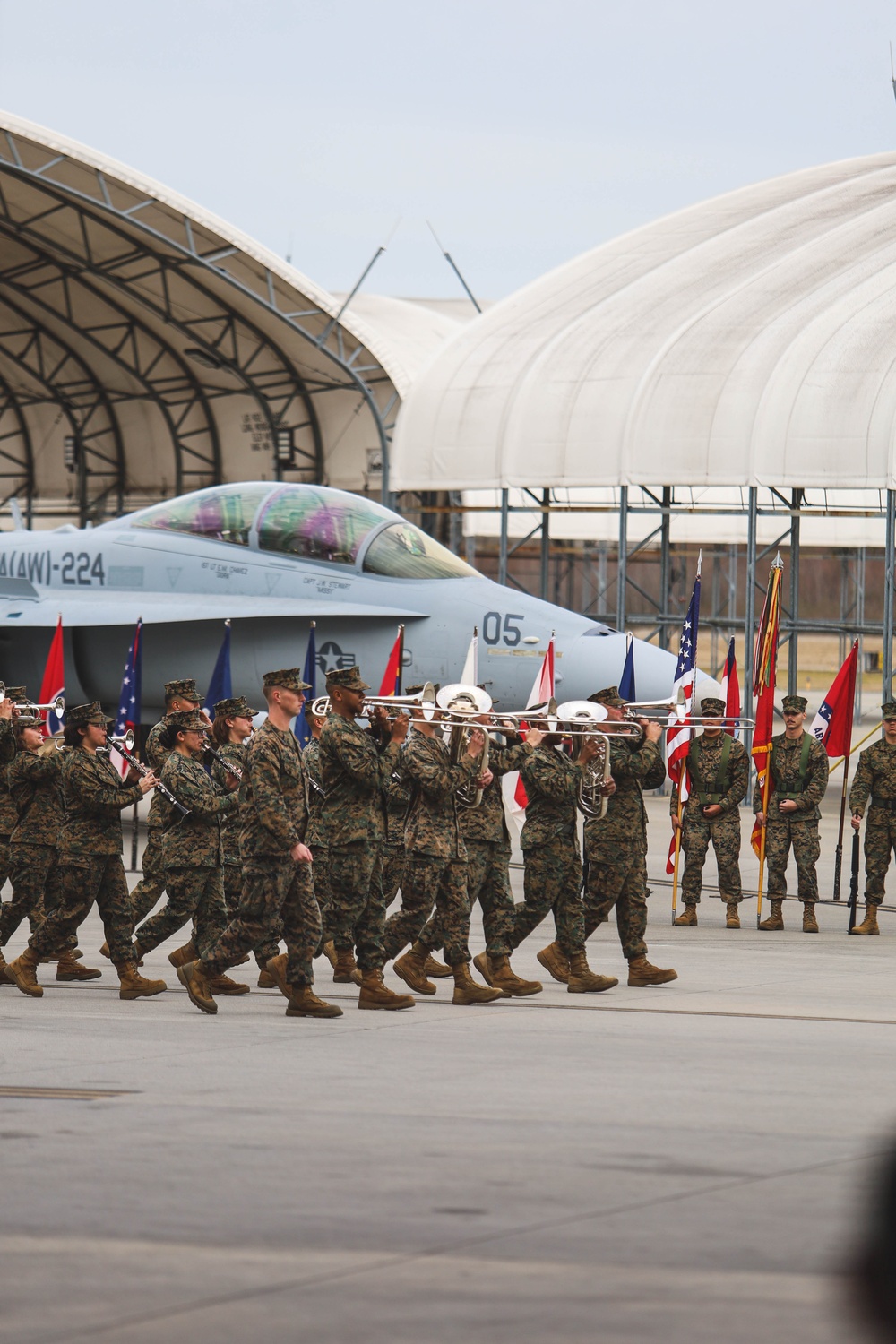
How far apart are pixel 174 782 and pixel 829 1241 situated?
585 cm

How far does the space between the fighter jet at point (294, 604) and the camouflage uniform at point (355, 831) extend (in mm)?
7164

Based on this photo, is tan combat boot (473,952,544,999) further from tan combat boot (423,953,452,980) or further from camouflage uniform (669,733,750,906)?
camouflage uniform (669,733,750,906)

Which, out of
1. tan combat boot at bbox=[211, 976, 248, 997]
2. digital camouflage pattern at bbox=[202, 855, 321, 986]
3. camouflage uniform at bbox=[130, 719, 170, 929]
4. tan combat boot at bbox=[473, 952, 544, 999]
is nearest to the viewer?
digital camouflage pattern at bbox=[202, 855, 321, 986]

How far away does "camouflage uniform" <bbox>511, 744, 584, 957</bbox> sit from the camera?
9.80 metres

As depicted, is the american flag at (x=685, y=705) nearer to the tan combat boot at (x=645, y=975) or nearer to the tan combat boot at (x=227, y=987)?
the tan combat boot at (x=645, y=975)

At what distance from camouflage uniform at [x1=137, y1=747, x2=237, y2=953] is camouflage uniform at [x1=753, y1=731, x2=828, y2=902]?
5.14m

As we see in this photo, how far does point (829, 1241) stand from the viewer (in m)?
4.49

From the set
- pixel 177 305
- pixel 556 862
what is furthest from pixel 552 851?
pixel 177 305

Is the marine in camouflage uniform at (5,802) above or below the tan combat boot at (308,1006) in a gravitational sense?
above

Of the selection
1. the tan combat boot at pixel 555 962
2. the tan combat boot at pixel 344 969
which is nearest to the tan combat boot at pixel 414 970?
the tan combat boot at pixel 344 969

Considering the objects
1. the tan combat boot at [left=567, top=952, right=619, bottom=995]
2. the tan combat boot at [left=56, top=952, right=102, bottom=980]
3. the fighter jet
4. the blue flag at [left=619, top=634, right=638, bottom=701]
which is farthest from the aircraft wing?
the tan combat boot at [left=567, top=952, right=619, bottom=995]

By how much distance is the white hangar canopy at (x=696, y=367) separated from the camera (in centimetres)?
2433

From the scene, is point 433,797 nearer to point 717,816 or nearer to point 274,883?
point 274,883

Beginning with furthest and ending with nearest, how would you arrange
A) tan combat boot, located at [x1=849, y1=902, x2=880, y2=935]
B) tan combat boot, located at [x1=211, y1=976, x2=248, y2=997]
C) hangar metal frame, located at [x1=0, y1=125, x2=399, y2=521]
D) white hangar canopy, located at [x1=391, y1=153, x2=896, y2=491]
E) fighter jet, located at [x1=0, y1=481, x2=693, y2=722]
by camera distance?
hangar metal frame, located at [x1=0, y1=125, x2=399, y2=521] < white hangar canopy, located at [x1=391, y1=153, x2=896, y2=491] < fighter jet, located at [x1=0, y1=481, x2=693, y2=722] < tan combat boot, located at [x1=849, y1=902, x2=880, y2=935] < tan combat boot, located at [x1=211, y1=976, x2=248, y2=997]
